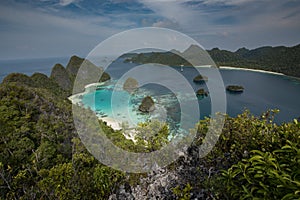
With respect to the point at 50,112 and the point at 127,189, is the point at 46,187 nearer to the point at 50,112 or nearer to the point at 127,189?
the point at 127,189

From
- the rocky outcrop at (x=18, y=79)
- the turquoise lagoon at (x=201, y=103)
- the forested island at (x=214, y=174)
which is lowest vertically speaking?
the turquoise lagoon at (x=201, y=103)

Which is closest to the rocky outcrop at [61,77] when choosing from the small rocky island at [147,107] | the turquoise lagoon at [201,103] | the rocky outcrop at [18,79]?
the turquoise lagoon at [201,103]

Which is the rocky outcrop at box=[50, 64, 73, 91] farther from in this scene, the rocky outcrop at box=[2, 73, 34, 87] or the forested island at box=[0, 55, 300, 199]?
the forested island at box=[0, 55, 300, 199]

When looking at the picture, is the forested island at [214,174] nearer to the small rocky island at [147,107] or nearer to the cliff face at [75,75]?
the small rocky island at [147,107]

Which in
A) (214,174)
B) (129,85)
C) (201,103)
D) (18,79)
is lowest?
(201,103)

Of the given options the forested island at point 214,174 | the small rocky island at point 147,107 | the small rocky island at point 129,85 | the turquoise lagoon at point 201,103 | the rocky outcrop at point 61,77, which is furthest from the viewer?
the rocky outcrop at point 61,77

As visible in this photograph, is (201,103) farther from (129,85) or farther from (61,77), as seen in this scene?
(61,77)

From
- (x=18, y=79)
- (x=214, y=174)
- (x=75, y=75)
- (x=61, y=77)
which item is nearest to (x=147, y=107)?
(x=18, y=79)

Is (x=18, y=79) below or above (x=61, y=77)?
below

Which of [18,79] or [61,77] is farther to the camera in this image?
[61,77]

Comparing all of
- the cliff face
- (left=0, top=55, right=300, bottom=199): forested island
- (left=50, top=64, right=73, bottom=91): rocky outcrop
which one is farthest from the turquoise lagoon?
(left=0, top=55, right=300, bottom=199): forested island

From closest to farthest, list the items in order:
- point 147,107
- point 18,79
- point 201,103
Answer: point 147,107, point 18,79, point 201,103

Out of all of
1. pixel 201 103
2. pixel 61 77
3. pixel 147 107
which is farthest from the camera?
pixel 61 77
